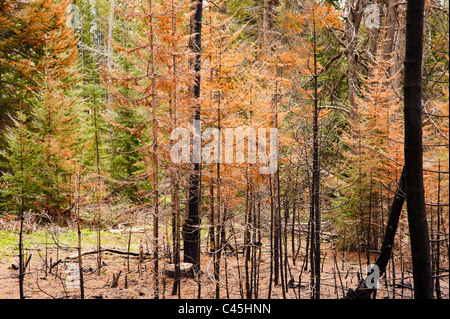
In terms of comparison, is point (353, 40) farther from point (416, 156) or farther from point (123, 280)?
point (123, 280)

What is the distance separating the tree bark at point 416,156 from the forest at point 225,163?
2 centimetres

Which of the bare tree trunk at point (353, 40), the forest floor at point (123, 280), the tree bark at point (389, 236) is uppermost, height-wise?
the bare tree trunk at point (353, 40)

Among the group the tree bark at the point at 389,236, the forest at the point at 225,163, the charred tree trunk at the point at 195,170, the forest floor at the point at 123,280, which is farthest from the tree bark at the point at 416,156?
the charred tree trunk at the point at 195,170

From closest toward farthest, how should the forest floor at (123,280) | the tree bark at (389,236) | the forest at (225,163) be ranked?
1. the tree bark at (389,236)
2. the forest at (225,163)
3. the forest floor at (123,280)

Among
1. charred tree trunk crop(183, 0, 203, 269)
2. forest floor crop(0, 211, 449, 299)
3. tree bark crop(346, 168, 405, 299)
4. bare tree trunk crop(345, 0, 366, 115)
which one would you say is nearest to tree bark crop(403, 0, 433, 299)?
tree bark crop(346, 168, 405, 299)

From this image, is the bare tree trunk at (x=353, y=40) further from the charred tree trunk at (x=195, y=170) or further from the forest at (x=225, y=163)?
the charred tree trunk at (x=195, y=170)

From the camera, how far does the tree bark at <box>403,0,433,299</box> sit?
4117mm

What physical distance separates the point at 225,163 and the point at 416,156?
6.49 m

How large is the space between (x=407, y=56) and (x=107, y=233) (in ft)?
42.4

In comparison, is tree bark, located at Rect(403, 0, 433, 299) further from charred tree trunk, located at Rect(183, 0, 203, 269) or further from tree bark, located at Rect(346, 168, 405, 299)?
charred tree trunk, located at Rect(183, 0, 203, 269)

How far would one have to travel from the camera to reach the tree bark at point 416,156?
4117 mm

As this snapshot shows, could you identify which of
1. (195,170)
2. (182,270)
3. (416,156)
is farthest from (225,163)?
(416,156)
